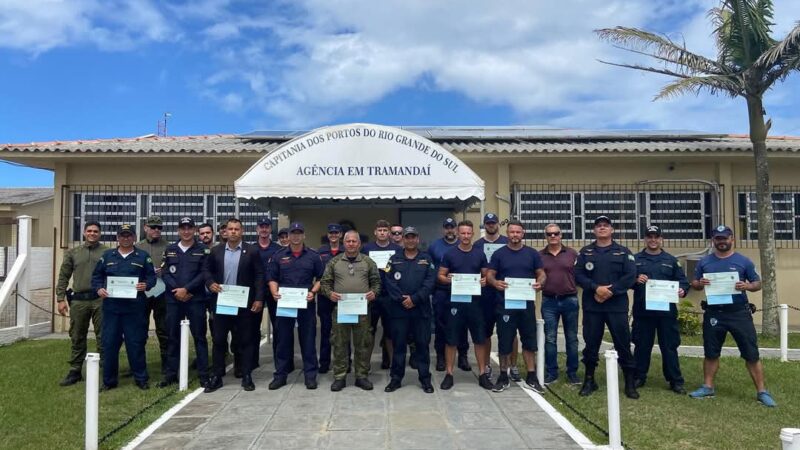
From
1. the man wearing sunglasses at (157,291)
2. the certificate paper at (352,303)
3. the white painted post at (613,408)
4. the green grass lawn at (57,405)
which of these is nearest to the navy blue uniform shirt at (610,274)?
the white painted post at (613,408)

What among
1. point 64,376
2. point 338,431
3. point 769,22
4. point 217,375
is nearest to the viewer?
point 338,431

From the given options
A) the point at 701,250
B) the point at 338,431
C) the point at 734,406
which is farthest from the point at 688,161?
the point at 338,431

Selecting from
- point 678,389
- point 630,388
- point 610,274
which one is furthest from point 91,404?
point 678,389

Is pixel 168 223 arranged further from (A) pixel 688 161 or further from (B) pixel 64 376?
(A) pixel 688 161

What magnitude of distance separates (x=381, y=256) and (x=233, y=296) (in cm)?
188

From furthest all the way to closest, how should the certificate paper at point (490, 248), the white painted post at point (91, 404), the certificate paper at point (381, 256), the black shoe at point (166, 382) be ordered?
1. the certificate paper at point (490, 248)
2. the certificate paper at point (381, 256)
3. the black shoe at point (166, 382)
4. the white painted post at point (91, 404)

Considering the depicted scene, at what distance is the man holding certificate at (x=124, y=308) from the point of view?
6.77m

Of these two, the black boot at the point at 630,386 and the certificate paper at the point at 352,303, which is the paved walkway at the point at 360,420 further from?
the black boot at the point at 630,386

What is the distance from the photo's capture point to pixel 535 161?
460 inches

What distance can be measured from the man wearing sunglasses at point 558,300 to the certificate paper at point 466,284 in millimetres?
898

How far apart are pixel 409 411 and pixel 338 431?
0.90 metres

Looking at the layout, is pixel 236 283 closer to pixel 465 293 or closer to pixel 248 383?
pixel 248 383

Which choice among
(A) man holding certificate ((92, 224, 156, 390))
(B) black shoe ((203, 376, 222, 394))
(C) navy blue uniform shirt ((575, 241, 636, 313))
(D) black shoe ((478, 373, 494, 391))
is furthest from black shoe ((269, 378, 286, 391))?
(C) navy blue uniform shirt ((575, 241, 636, 313))

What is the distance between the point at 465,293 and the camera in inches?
258
